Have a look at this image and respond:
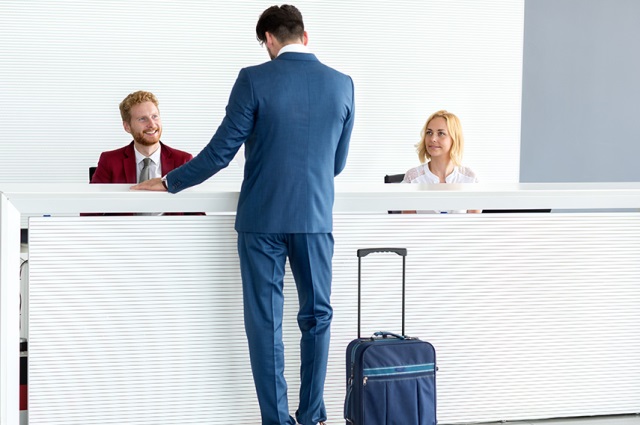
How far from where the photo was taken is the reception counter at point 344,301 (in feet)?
9.96

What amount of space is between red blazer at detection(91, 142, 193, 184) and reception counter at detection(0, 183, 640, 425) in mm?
662

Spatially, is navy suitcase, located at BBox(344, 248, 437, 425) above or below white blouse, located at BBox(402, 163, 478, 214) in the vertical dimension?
below

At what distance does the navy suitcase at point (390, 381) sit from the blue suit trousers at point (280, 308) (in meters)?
0.13

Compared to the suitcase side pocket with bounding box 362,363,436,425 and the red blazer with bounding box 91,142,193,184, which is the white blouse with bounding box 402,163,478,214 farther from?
the suitcase side pocket with bounding box 362,363,436,425

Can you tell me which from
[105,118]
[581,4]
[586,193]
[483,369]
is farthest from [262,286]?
[581,4]

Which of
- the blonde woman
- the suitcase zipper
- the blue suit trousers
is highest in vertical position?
the blonde woman

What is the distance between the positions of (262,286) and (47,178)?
359 cm

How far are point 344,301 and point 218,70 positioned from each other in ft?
11.1

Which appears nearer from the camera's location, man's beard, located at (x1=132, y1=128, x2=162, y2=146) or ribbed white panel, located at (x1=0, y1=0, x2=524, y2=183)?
man's beard, located at (x1=132, y1=128, x2=162, y2=146)

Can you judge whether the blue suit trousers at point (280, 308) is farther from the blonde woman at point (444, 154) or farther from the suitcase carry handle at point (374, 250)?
the blonde woman at point (444, 154)

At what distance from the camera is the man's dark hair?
3.01 metres

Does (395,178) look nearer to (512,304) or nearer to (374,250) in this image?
(512,304)

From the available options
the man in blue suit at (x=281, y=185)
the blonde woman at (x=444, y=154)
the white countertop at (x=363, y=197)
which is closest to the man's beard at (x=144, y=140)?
the white countertop at (x=363, y=197)

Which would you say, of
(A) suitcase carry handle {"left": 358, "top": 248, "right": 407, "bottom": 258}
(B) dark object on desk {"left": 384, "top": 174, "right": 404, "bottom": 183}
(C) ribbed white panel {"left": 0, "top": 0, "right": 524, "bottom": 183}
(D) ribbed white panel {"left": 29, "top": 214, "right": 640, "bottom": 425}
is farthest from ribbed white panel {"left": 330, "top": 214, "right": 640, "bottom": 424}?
(C) ribbed white panel {"left": 0, "top": 0, "right": 524, "bottom": 183}
